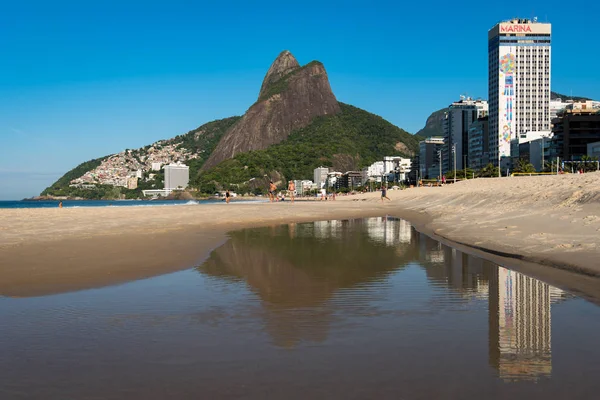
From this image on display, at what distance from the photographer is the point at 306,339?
18.8 ft

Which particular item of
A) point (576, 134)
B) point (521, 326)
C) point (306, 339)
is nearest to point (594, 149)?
point (576, 134)

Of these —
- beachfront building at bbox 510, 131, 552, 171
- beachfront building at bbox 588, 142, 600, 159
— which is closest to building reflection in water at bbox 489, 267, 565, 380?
beachfront building at bbox 588, 142, 600, 159

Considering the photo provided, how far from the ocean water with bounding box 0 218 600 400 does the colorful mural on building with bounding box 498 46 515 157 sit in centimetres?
18407

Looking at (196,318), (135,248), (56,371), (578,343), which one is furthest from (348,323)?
(135,248)

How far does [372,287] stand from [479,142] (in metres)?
197

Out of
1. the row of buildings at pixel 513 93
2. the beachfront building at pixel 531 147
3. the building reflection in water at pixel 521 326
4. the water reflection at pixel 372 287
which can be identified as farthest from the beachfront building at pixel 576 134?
the building reflection in water at pixel 521 326

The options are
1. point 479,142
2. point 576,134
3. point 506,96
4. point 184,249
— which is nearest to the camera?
point 184,249

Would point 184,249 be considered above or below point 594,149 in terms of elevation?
below

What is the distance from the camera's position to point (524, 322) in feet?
21.2

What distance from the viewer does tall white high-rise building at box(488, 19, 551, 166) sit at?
7525 inches

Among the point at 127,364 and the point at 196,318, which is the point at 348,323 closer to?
the point at 196,318

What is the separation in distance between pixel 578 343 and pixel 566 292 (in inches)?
113

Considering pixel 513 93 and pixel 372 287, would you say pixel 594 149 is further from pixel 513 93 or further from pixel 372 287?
pixel 372 287

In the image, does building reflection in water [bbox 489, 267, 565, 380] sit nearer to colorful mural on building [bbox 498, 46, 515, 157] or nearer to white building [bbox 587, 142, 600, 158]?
white building [bbox 587, 142, 600, 158]
